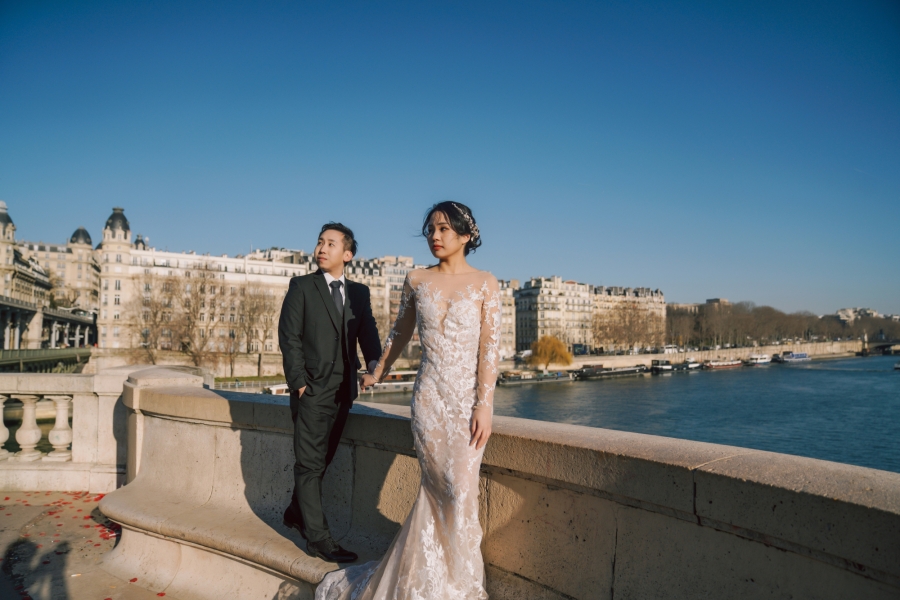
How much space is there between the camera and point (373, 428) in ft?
10.4

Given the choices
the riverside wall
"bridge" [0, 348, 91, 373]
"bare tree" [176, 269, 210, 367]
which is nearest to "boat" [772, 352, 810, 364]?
the riverside wall

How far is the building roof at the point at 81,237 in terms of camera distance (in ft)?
315

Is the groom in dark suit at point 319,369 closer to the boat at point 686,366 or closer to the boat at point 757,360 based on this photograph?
the boat at point 686,366

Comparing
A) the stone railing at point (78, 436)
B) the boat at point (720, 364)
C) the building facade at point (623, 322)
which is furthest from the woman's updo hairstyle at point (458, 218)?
the building facade at point (623, 322)

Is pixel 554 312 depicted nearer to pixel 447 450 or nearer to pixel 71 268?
pixel 71 268

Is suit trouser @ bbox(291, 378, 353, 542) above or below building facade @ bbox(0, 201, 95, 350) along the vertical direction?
below

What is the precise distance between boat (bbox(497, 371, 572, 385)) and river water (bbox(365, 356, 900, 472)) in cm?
265

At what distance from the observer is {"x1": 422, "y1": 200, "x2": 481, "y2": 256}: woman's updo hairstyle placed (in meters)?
2.64

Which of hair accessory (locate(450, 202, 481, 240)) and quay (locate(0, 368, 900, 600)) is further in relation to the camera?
hair accessory (locate(450, 202, 481, 240))

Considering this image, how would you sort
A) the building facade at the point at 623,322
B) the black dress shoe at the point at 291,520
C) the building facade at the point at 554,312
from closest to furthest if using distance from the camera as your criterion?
1. the black dress shoe at the point at 291,520
2. the building facade at the point at 623,322
3. the building facade at the point at 554,312

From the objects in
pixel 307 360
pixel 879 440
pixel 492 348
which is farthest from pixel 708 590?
pixel 879 440

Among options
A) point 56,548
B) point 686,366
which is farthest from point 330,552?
point 686,366

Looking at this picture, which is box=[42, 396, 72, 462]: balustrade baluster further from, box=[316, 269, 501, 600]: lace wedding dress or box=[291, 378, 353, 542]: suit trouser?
box=[316, 269, 501, 600]: lace wedding dress

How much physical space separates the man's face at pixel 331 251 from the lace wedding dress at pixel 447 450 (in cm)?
82
